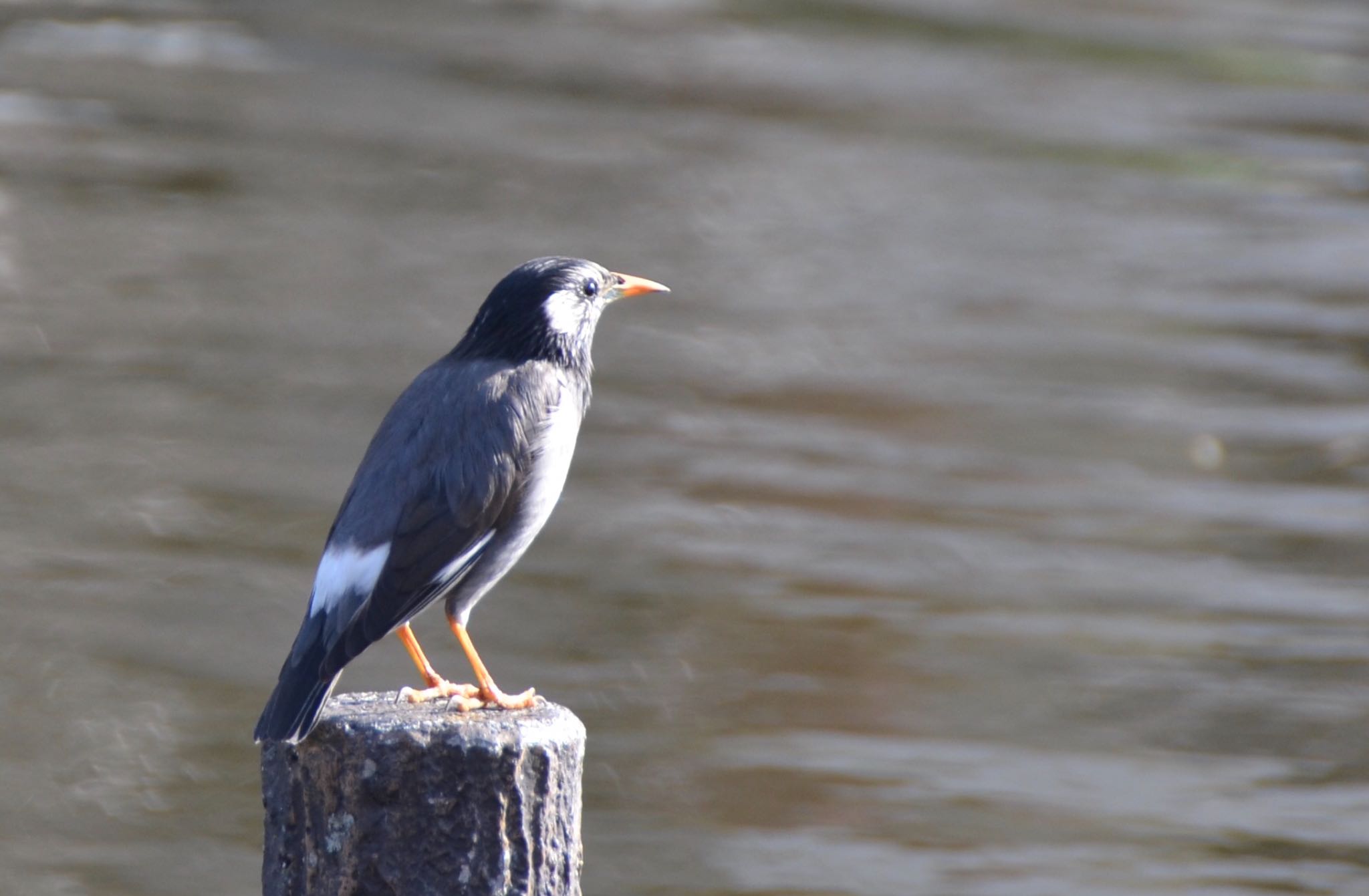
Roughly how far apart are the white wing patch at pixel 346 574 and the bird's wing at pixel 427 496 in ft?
0.04

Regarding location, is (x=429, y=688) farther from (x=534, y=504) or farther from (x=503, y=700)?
(x=534, y=504)

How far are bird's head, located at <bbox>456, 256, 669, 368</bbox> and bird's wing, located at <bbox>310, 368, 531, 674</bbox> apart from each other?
0.29m

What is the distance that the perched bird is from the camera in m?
4.09

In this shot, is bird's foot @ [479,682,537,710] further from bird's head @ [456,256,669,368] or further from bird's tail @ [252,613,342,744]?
bird's head @ [456,256,669,368]

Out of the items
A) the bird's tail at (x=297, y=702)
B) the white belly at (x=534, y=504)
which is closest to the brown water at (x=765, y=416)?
the white belly at (x=534, y=504)

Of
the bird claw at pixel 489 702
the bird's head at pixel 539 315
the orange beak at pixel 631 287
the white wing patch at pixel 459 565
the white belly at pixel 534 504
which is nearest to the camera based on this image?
the bird claw at pixel 489 702

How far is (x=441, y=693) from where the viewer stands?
13.7ft

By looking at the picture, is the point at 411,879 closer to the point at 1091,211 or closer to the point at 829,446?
the point at 829,446

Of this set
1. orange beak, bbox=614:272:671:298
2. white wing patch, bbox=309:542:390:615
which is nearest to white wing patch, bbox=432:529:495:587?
white wing patch, bbox=309:542:390:615

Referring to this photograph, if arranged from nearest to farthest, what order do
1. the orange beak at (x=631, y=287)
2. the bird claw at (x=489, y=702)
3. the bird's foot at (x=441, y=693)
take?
the bird claw at (x=489, y=702), the bird's foot at (x=441, y=693), the orange beak at (x=631, y=287)

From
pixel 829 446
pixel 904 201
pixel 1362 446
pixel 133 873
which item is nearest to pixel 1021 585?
pixel 829 446

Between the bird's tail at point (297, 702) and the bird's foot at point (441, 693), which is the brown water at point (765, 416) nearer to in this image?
the bird's foot at point (441, 693)

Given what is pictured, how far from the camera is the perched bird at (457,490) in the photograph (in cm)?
409

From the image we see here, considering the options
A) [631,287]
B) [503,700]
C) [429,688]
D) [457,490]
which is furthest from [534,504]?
[631,287]
